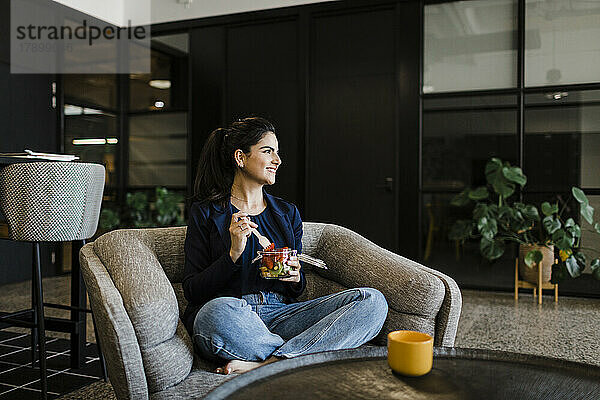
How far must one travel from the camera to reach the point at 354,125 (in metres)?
5.06

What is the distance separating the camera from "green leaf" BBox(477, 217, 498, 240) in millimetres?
Result: 4289

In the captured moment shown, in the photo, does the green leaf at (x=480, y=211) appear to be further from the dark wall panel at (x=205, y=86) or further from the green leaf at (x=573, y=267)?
the dark wall panel at (x=205, y=86)

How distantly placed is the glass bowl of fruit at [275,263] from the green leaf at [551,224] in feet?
9.82

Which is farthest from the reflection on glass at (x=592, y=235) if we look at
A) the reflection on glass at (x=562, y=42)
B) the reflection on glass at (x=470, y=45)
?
the reflection on glass at (x=470, y=45)

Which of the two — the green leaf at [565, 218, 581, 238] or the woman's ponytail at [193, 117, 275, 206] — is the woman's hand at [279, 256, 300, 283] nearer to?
the woman's ponytail at [193, 117, 275, 206]

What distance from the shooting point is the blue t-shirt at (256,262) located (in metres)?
1.85

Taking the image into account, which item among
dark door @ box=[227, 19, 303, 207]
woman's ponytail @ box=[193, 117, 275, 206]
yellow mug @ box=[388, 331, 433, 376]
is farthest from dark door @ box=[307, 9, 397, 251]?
yellow mug @ box=[388, 331, 433, 376]

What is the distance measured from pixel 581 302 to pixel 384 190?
1742mm

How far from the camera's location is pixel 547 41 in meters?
4.46

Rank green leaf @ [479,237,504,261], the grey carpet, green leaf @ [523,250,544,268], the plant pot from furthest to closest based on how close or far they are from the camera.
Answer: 1. green leaf @ [479,237,504,261]
2. the plant pot
3. green leaf @ [523,250,544,268]
4. the grey carpet

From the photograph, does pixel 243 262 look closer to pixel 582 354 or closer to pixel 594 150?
pixel 582 354

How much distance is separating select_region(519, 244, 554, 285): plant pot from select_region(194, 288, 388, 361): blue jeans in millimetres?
2860

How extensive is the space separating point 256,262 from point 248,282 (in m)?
0.07

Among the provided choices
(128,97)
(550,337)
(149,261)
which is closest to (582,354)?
(550,337)
